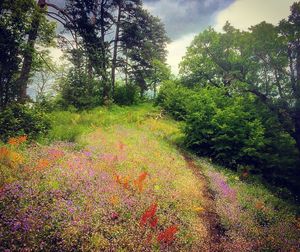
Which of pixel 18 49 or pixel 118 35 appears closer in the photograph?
pixel 18 49

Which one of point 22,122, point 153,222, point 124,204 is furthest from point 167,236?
point 22,122

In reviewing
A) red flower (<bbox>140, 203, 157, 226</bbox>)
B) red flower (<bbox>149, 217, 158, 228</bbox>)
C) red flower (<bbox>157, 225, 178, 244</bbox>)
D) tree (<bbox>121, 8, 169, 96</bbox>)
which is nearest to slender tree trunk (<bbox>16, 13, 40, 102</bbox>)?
red flower (<bbox>140, 203, 157, 226</bbox>)

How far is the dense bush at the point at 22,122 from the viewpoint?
12023mm

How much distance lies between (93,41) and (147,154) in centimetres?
1063

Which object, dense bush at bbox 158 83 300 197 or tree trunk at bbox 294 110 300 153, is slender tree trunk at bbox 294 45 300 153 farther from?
dense bush at bbox 158 83 300 197

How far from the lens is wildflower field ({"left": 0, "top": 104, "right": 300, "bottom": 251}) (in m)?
6.39

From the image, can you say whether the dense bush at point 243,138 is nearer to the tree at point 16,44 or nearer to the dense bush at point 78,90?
the dense bush at point 78,90

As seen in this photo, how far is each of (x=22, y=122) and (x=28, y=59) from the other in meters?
3.89

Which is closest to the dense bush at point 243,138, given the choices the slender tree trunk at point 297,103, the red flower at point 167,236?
the slender tree trunk at point 297,103

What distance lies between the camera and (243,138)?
16.4m

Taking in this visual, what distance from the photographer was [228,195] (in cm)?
1123

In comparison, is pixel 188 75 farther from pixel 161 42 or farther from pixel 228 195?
pixel 228 195

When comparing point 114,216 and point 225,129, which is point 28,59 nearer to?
point 114,216

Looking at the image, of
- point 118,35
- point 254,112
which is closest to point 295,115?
point 254,112
